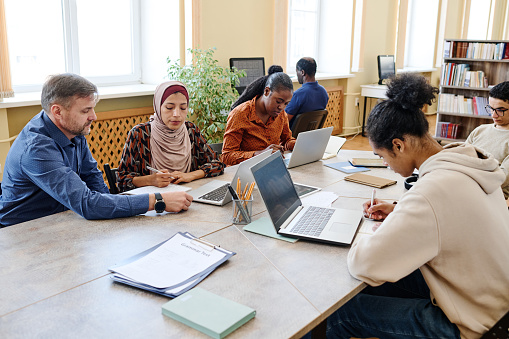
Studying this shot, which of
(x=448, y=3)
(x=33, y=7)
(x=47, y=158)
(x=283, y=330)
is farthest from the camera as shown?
(x=448, y=3)

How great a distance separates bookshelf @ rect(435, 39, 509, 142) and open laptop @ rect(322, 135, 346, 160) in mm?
3612

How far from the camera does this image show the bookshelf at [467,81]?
606 cm

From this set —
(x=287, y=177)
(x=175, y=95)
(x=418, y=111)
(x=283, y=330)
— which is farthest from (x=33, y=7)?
(x=283, y=330)

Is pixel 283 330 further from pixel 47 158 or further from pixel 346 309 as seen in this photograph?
pixel 47 158

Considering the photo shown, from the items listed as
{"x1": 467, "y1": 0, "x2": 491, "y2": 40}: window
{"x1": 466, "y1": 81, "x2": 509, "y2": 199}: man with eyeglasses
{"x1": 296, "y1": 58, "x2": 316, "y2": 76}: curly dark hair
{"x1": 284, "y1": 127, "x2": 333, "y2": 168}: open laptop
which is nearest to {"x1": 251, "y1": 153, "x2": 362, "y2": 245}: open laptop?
{"x1": 284, "y1": 127, "x2": 333, "y2": 168}: open laptop

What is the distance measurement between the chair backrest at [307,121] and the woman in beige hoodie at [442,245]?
232 cm

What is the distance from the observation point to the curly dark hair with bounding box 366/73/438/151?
1.65 m

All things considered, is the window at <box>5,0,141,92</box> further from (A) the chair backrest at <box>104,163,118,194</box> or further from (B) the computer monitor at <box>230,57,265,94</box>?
(A) the chair backrest at <box>104,163,118,194</box>

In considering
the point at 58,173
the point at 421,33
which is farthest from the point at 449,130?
the point at 58,173

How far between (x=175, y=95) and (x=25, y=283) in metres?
1.45

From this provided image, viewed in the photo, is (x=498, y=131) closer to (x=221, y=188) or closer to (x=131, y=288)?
(x=221, y=188)

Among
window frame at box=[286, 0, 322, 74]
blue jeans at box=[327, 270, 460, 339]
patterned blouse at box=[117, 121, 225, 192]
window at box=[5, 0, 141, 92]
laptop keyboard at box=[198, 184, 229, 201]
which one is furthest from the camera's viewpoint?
window frame at box=[286, 0, 322, 74]

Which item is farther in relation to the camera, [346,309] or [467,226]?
[346,309]

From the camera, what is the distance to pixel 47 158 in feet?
6.41
